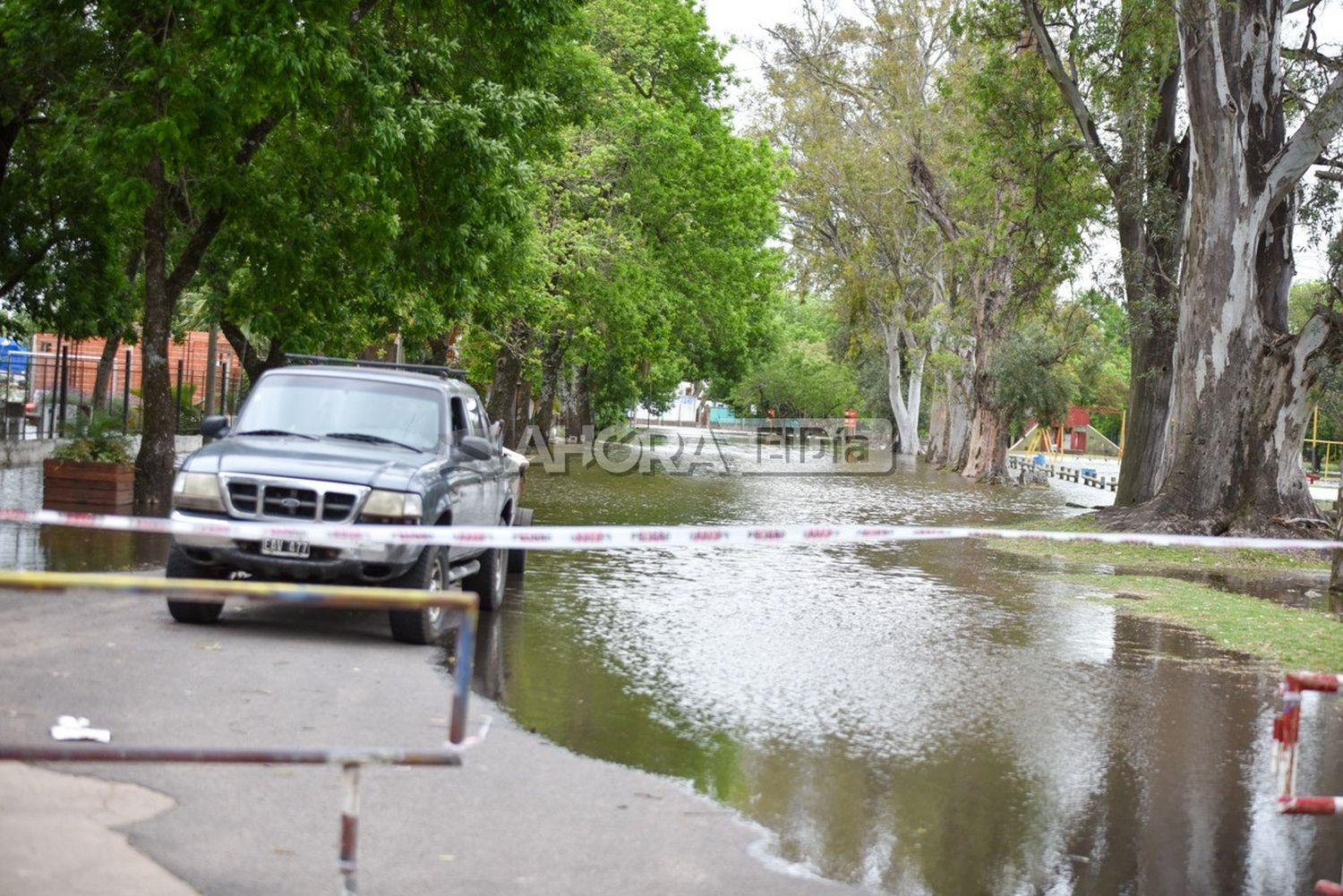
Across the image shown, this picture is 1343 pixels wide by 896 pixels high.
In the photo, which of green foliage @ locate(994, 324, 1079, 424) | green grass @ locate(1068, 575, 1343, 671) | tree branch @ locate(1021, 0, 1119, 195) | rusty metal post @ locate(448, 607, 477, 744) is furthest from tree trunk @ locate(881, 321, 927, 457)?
rusty metal post @ locate(448, 607, 477, 744)

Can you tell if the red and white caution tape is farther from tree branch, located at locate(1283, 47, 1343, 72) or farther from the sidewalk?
tree branch, located at locate(1283, 47, 1343, 72)

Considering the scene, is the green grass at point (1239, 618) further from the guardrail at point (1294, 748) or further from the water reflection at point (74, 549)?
the water reflection at point (74, 549)

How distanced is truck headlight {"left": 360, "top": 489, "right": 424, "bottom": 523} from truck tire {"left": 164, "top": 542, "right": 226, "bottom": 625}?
3.88 feet

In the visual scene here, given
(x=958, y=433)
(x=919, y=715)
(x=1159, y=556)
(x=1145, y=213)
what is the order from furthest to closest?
(x=958, y=433) < (x=1145, y=213) < (x=1159, y=556) < (x=919, y=715)

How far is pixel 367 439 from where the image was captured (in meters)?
11.1

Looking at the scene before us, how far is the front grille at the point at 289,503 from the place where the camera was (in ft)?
32.9

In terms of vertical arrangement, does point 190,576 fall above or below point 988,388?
below

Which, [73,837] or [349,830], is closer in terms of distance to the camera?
[349,830]

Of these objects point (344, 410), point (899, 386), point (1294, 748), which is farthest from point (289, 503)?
point (899, 386)

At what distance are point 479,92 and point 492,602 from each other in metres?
8.57

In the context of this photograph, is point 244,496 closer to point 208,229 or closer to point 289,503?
point 289,503

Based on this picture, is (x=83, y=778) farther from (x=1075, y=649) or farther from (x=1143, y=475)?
(x=1143, y=475)

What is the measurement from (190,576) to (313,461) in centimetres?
117

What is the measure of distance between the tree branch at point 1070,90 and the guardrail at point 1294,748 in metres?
A: 22.7
